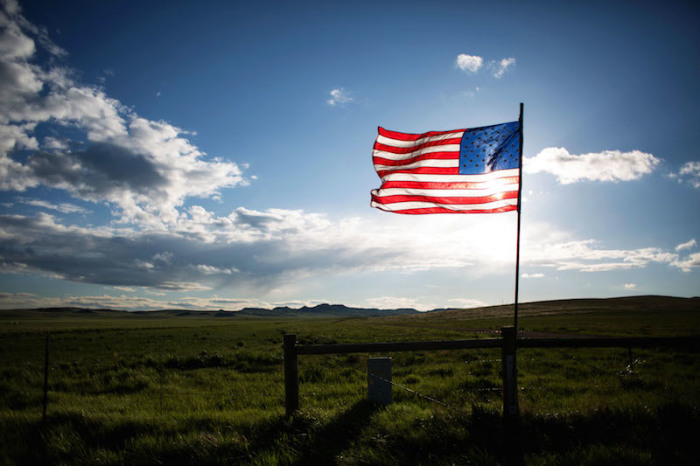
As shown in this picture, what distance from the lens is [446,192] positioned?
763 centimetres

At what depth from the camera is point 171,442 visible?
5.66 meters

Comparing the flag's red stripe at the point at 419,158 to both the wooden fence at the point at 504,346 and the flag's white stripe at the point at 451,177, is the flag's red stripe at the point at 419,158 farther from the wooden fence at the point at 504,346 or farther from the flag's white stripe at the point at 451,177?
the wooden fence at the point at 504,346

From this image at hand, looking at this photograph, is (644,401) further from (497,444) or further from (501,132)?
(501,132)

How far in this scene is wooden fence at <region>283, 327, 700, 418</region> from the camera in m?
6.04

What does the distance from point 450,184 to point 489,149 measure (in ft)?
3.12

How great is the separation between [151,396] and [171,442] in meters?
4.98

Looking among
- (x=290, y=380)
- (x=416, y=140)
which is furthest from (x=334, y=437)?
(x=416, y=140)

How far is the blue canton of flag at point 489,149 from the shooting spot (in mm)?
6984

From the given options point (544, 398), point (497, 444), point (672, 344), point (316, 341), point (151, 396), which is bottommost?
point (316, 341)

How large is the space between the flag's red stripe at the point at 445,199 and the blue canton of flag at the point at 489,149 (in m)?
0.49

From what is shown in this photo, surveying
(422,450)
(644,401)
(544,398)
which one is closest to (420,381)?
(544,398)

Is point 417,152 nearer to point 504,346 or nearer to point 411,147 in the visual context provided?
point 411,147

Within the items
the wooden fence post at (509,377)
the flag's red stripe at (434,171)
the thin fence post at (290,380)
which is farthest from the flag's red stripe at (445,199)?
the thin fence post at (290,380)

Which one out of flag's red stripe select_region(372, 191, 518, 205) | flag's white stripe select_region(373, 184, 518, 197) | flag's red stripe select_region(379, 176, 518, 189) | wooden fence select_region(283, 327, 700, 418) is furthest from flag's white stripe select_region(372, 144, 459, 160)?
wooden fence select_region(283, 327, 700, 418)
